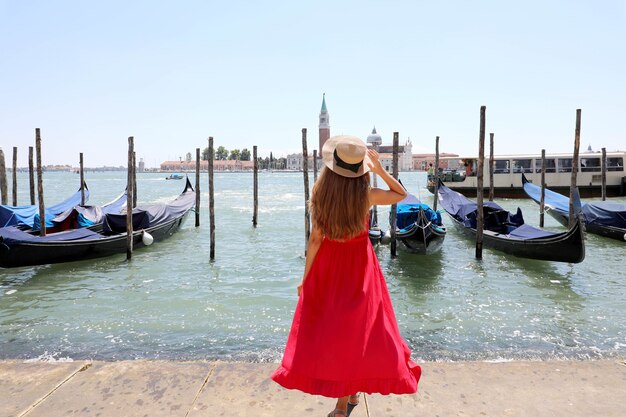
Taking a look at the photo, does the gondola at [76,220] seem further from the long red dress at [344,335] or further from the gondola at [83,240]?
the long red dress at [344,335]

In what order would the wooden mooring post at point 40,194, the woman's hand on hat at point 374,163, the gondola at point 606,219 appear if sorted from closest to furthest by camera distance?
the woman's hand on hat at point 374,163 → the wooden mooring post at point 40,194 → the gondola at point 606,219

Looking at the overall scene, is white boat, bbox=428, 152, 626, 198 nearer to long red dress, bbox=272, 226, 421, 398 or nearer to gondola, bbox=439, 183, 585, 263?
gondola, bbox=439, 183, 585, 263

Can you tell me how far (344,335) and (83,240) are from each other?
8.22 m

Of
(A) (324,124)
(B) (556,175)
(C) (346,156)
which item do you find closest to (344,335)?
(C) (346,156)

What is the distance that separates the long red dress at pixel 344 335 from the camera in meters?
1.72

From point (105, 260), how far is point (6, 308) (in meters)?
3.16

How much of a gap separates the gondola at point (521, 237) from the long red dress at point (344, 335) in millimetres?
6750

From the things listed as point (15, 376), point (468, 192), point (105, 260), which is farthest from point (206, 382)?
point (468, 192)

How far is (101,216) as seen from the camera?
36.8ft

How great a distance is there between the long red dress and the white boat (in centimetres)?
2358

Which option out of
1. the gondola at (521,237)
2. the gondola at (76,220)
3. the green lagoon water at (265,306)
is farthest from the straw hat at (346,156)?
the gondola at (76,220)

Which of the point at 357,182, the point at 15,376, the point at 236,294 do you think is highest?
the point at 357,182

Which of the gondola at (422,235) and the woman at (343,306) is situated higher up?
the woman at (343,306)

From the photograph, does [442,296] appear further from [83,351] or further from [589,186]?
[589,186]
